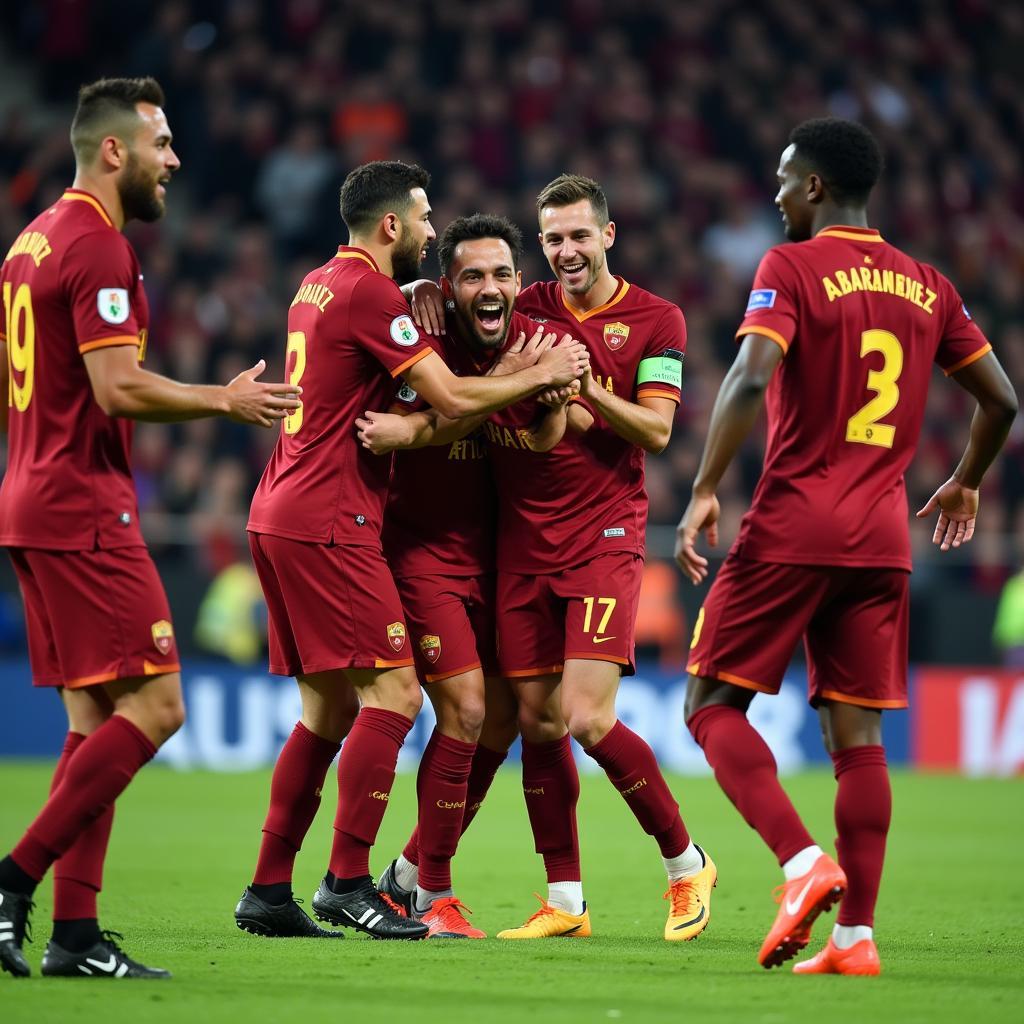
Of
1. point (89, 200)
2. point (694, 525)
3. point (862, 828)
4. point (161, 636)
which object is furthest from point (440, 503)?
point (862, 828)

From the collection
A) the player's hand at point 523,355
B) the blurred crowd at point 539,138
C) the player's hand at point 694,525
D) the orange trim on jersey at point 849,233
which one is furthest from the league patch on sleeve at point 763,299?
the blurred crowd at point 539,138

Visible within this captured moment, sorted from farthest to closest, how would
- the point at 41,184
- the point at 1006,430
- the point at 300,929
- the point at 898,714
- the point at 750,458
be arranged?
the point at 41,184
the point at 750,458
the point at 898,714
the point at 300,929
the point at 1006,430

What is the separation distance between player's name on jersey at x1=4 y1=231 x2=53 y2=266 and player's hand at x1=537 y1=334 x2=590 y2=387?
1742mm

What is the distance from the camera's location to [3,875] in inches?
183

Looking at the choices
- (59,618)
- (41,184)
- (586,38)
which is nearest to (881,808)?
(59,618)

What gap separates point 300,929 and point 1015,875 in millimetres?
4049

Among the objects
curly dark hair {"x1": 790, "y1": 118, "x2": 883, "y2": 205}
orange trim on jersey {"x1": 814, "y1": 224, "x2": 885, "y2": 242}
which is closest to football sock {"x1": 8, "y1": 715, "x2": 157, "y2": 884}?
orange trim on jersey {"x1": 814, "y1": 224, "x2": 885, "y2": 242}

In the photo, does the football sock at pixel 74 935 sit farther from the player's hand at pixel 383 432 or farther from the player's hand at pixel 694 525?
the player's hand at pixel 694 525

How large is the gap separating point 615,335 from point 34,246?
231 cm

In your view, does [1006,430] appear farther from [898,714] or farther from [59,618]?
[898,714]

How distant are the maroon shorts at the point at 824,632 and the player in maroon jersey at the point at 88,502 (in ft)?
4.92

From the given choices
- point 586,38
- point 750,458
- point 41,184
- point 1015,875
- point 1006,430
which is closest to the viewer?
point 1006,430

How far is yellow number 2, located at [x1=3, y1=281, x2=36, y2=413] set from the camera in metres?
4.76

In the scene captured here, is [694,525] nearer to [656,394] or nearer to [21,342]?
[656,394]
